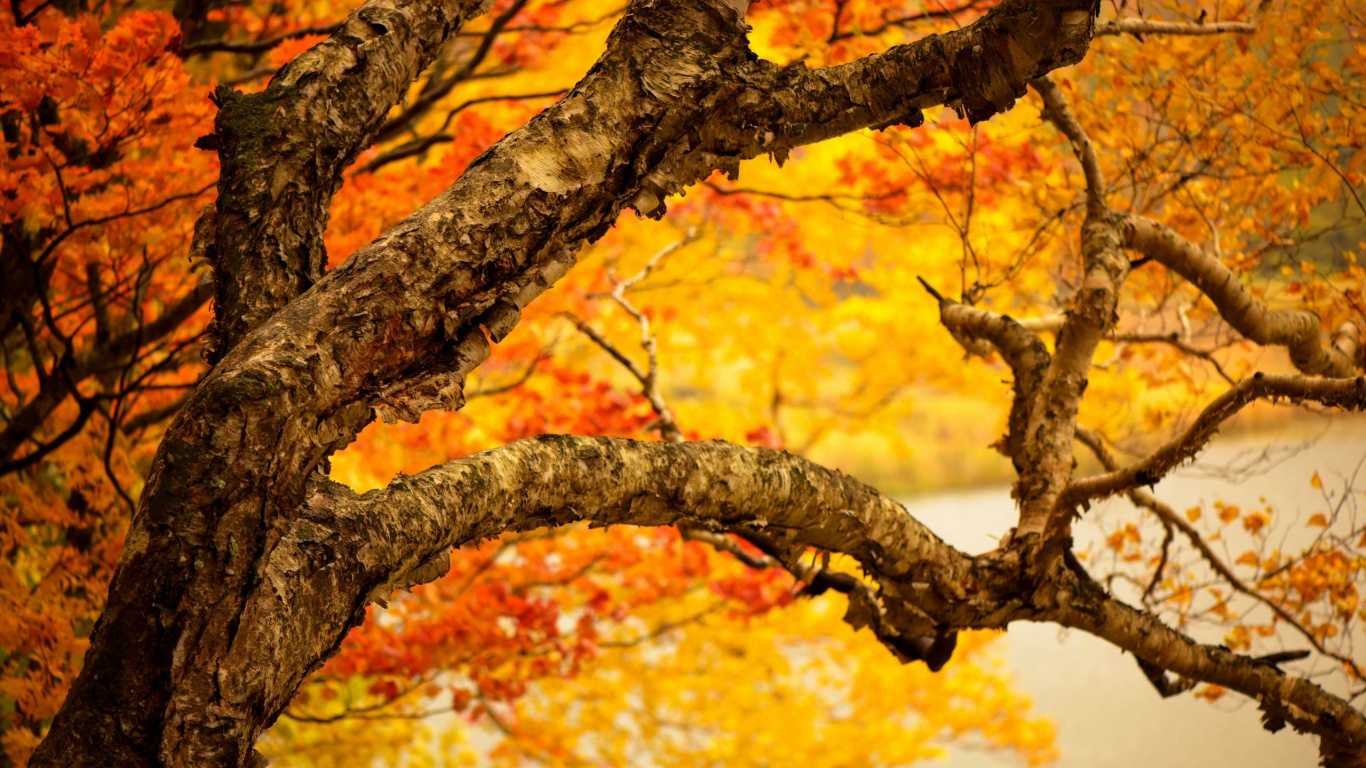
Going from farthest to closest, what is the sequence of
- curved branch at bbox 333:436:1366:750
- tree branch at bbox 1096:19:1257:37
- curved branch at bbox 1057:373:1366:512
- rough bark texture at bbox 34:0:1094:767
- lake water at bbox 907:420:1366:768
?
lake water at bbox 907:420:1366:768, tree branch at bbox 1096:19:1257:37, curved branch at bbox 1057:373:1366:512, curved branch at bbox 333:436:1366:750, rough bark texture at bbox 34:0:1094:767

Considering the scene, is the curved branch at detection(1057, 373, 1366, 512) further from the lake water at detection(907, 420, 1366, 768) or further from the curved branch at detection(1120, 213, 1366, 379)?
the lake water at detection(907, 420, 1366, 768)

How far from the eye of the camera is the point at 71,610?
3.00 metres

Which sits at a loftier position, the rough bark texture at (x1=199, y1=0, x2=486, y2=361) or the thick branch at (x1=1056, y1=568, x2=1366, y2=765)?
the rough bark texture at (x1=199, y1=0, x2=486, y2=361)

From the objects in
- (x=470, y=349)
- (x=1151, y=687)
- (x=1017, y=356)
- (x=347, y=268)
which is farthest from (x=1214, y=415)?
(x=1151, y=687)

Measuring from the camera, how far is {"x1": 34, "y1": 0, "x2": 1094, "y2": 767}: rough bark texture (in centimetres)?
138

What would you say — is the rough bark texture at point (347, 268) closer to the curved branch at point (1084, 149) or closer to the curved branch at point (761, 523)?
the curved branch at point (761, 523)

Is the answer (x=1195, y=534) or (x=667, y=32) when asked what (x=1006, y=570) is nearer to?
(x=1195, y=534)

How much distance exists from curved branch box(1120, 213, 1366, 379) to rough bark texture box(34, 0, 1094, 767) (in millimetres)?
1297

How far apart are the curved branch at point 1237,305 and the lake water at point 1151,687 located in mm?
3345

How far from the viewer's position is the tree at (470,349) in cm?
140

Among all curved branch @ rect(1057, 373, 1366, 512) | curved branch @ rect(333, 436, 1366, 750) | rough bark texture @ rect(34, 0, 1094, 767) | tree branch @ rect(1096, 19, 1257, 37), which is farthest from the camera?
tree branch @ rect(1096, 19, 1257, 37)

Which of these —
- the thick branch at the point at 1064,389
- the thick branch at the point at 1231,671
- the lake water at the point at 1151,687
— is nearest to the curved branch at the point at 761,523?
the thick branch at the point at 1231,671

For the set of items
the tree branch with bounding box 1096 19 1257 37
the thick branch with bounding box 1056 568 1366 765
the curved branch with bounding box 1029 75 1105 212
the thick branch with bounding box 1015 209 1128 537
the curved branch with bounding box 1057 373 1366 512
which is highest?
the tree branch with bounding box 1096 19 1257 37

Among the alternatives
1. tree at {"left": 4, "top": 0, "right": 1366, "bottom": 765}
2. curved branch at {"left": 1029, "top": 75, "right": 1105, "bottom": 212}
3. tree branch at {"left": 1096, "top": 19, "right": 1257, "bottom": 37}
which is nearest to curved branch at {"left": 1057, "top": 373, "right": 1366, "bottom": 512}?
tree at {"left": 4, "top": 0, "right": 1366, "bottom": 765}
